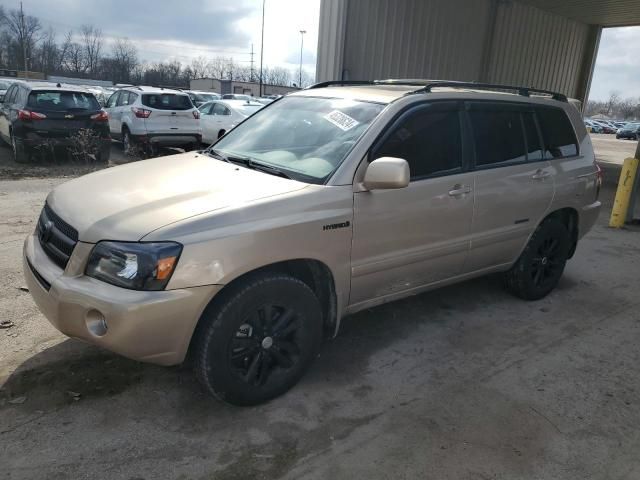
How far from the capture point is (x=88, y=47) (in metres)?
91.3

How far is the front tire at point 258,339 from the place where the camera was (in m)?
2.70

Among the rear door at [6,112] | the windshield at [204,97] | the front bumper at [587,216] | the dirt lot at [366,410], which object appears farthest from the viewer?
the windshield at [204,97]

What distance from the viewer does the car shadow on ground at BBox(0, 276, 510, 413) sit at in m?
3.02

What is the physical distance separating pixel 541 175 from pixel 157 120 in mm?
10213

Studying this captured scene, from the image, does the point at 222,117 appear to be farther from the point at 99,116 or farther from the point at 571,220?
the point at 571,220

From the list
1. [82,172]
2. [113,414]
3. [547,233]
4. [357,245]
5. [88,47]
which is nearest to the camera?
[113,414]

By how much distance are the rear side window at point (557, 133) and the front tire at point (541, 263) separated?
1.99 feet

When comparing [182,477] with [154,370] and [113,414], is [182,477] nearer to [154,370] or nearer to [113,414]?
[113,414]

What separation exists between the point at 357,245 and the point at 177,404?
4.61 feet

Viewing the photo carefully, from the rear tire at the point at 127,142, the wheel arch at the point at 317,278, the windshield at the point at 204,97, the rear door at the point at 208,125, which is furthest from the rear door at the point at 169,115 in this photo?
the windshield at the point at 204,97

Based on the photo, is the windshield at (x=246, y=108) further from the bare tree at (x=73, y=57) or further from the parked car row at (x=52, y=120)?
the bare tree at (x=73, y=57)

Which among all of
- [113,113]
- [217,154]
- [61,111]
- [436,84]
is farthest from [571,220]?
[113,113]

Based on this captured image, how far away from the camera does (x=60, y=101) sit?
10.4 meters

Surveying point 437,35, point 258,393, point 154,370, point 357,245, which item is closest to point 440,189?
point 357,245
